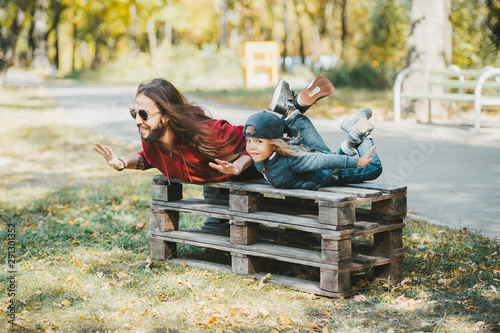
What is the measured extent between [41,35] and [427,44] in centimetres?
4221

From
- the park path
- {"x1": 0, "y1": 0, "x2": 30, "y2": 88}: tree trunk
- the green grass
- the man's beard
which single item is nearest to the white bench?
the park path

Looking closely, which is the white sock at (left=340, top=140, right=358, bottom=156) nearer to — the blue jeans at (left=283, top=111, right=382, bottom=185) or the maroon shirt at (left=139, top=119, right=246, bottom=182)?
the blue jeans at (left=283, top=111, right=382, bottom=185)

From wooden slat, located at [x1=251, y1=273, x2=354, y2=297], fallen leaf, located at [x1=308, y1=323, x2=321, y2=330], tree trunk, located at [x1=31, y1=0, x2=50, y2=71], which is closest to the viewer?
fallen leaf, located at [x1=308, y1=323, x2=321, y2=330]

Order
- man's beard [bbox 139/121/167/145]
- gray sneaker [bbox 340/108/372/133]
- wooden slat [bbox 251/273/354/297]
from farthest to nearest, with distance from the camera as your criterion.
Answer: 1. gray sneaker [bbox 340/108/372/133]
2. man's beard [bbox 139/121/167/145]
3. wooden slat [bbox 251/273/354/297]

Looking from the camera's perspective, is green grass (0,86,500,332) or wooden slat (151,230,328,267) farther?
wooden slat (151,230,328,267)

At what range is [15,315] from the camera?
3.84 meters

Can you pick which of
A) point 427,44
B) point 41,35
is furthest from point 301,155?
point 41,35

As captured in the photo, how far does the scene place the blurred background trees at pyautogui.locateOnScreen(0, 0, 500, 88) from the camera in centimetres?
2027

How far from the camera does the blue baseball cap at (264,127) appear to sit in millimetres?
4141

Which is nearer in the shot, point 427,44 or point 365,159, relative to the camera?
point 365,159

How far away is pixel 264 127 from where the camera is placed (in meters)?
4.14

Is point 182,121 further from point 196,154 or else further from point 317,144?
point 317,144

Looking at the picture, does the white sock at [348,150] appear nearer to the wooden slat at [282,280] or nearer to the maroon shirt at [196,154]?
the maroon shirt at [196,154]

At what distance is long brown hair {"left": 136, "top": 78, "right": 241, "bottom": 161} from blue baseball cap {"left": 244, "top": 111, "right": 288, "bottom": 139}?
1.37ft
